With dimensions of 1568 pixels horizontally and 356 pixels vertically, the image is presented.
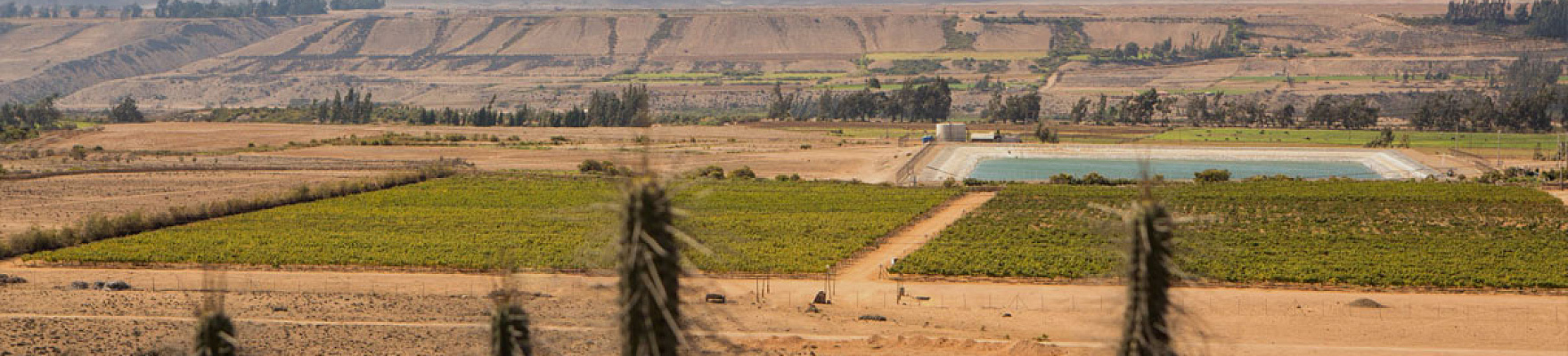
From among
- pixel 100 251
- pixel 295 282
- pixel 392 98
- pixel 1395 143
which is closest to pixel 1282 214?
pixel 295 282

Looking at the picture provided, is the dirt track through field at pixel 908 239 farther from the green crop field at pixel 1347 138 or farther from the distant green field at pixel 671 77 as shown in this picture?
the distant green field at pixel 671 77

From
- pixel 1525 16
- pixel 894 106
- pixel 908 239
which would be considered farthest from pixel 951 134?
pixel 1525 16

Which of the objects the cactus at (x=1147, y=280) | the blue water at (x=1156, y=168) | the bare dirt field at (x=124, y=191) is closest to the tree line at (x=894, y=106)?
the blue water at (x=1156, y=168)

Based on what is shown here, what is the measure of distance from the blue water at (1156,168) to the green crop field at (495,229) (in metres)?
16.2

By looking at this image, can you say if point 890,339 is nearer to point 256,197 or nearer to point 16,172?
point 256,197

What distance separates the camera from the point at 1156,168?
250 feet

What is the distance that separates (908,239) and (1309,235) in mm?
11296

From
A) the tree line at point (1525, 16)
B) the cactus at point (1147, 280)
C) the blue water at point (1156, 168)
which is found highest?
the tree line at point (1525, 16)

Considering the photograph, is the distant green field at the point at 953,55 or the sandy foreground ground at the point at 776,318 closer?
the sandy foreground ground at the point at 776,318

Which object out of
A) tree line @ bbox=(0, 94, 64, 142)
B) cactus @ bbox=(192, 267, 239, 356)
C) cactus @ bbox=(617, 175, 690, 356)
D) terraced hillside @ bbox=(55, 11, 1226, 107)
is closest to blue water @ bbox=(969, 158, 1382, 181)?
cactus @ bbox=(192, 267, 239, 356)

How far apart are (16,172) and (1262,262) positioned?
1953 inches

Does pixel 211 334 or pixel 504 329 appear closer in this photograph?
pixel 211 334

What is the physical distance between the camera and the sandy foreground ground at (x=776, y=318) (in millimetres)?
24969

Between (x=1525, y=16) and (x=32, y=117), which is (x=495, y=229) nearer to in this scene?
(x=32, y=117)
